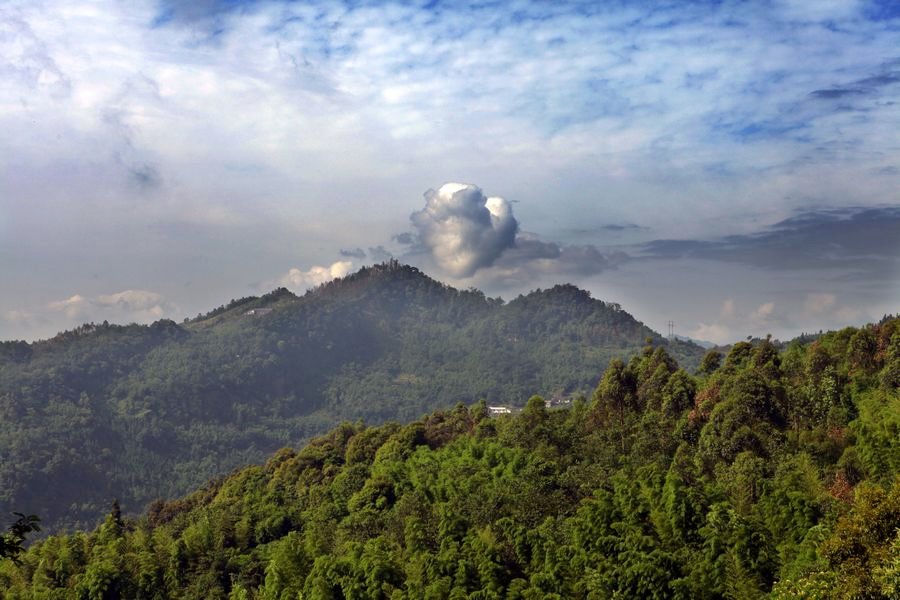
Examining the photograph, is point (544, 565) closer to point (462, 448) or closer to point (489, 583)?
point (489, 583)

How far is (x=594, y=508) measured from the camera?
120 ft

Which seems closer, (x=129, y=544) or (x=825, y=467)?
(x=825, y=467)

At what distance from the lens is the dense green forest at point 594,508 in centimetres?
3092

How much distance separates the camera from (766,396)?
1839 inches

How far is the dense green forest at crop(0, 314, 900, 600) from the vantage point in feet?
101

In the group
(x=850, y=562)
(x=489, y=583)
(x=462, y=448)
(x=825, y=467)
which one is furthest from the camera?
(x=462, y=448)

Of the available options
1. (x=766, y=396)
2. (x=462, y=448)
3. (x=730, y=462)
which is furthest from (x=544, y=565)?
(x=462, y=448)

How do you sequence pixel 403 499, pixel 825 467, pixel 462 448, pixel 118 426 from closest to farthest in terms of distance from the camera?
pixel 825 467 → pixel 403 499 → pixel 462 448 → pixel 118 426

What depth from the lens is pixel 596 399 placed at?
60.0m

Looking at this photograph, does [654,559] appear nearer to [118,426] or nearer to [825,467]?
[825,467]

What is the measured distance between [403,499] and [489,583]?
17224 millimetres

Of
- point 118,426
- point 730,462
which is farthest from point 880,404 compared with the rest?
point 118,426

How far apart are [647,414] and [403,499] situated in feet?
56.3

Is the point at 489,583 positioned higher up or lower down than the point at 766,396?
lower down
